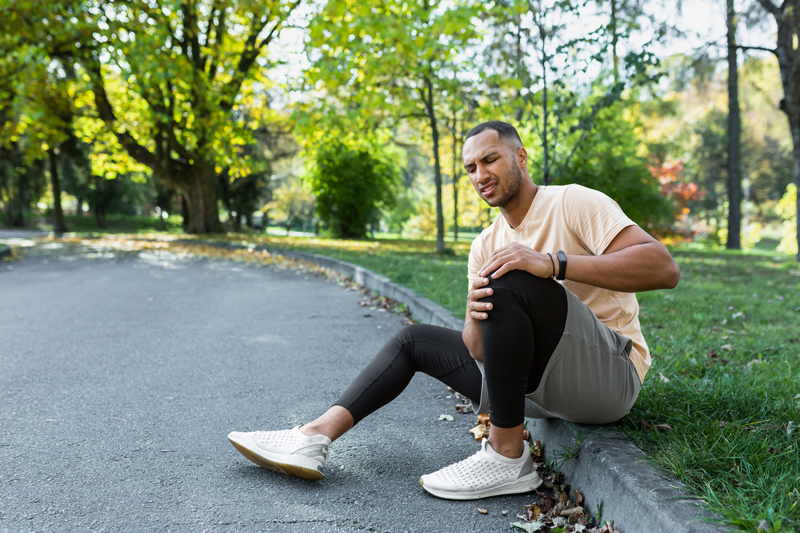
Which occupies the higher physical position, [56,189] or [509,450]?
[56,189]

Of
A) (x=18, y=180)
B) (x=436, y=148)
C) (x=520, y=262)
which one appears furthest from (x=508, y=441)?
(x=18, y=180)

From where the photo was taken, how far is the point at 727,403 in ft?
8.86

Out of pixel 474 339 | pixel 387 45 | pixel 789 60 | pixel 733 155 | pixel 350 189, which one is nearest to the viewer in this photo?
pixel 474 339

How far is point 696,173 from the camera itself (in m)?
38.2

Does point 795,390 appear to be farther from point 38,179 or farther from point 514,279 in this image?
point 38,179

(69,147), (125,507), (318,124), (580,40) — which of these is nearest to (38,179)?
(69,147)

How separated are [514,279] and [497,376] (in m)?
0.40

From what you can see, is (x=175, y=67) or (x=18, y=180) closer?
(x=175, y=67)

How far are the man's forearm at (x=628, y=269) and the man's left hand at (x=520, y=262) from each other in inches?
4.1

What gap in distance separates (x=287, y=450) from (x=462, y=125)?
15.7 meters

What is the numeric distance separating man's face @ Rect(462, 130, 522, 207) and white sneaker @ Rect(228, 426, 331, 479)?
1.33 m

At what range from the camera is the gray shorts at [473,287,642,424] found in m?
2.17

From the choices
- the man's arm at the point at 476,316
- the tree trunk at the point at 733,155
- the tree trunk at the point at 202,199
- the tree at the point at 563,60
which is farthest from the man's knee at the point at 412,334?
the tree trunk at the point at 202,199

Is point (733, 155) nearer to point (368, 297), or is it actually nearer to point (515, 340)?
point (368, 297)
